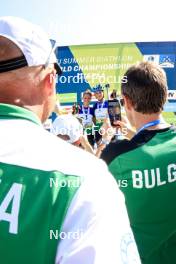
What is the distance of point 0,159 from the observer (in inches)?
38.9

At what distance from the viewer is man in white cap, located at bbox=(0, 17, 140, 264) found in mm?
877

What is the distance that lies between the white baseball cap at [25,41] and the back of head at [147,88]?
0.88 m

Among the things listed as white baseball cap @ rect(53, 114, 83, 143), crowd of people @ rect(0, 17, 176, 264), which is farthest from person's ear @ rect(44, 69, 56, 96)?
white baseball cap @ rect(53, 114, 83, 143)

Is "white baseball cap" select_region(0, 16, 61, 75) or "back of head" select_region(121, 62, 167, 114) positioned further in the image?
"back of head" select_region(121, 62, 167, 114)

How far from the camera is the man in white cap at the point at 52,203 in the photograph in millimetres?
877

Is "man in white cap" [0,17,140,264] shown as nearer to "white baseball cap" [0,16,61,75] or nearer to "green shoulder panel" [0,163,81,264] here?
"green shoulder panel" [0,163,81,264]

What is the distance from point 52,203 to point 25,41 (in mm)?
503

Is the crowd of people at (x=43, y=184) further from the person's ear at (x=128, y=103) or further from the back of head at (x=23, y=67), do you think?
the person's ear at (x=128, y=103)

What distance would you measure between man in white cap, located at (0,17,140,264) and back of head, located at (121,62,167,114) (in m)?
1.06

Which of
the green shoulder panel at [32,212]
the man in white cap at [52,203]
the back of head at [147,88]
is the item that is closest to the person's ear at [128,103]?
the back of head at [147,88]

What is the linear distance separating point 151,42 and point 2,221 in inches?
559

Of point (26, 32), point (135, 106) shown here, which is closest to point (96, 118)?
point (135, 106)

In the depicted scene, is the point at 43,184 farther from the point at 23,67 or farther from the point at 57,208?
the point at 23,67

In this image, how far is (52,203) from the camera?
91 centimetres
